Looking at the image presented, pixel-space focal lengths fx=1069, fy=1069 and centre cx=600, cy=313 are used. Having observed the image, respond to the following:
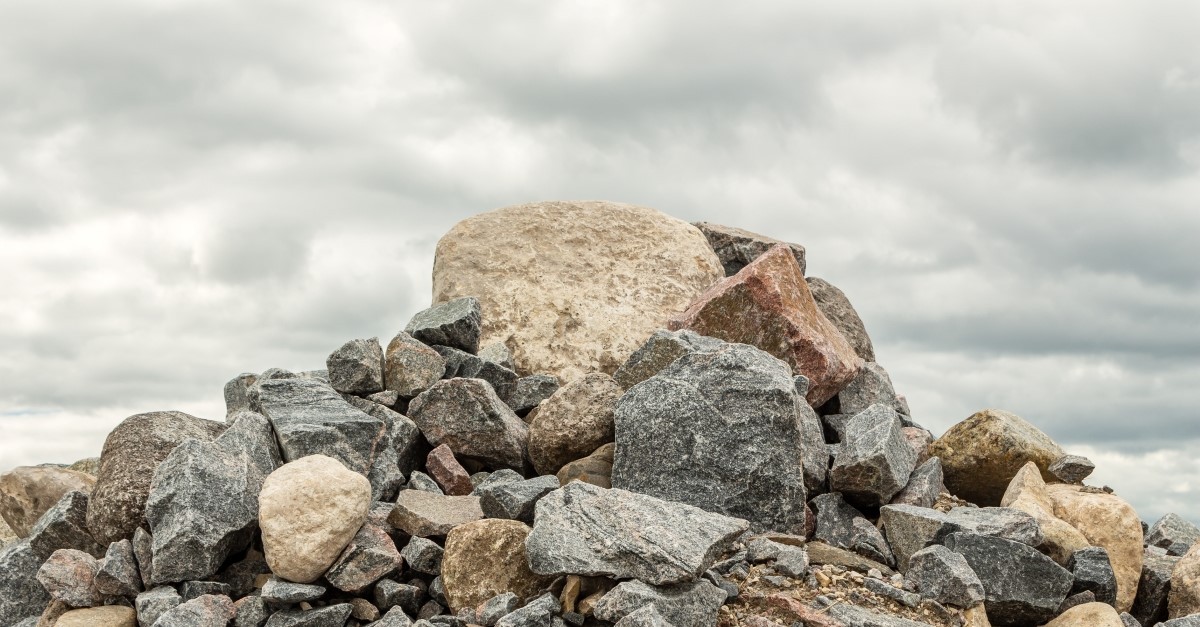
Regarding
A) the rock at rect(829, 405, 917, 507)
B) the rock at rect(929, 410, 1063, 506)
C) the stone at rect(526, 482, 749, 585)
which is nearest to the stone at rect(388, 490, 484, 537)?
the stone at rect(526, 482, 749, 585)

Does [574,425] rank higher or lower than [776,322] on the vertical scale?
lower

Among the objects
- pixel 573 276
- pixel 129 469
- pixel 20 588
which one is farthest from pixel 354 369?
pixel 20 588

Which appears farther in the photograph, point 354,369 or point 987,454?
point 354,369

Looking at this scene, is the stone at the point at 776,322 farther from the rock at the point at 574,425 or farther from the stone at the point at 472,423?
the stone at the point at 472,423

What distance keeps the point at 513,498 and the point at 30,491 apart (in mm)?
6531

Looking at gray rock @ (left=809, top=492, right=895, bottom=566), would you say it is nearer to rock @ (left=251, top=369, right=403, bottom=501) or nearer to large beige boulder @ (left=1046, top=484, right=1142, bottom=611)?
large beige boulder @ (left=1046, top=484, right=1142, bottom=611)

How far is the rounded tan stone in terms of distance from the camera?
27.3 feet

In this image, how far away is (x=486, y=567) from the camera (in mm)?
8359

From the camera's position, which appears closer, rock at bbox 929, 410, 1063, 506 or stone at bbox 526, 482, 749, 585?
stone at bbox 526, 482, 749, 585

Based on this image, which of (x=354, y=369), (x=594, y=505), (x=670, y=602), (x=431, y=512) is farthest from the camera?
(x=354, y=369)

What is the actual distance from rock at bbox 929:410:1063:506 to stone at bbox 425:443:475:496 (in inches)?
196

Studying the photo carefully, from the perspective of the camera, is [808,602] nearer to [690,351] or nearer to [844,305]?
[690,351]

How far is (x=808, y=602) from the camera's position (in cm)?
826

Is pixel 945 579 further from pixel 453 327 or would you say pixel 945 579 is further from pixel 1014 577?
pixel 453 327
